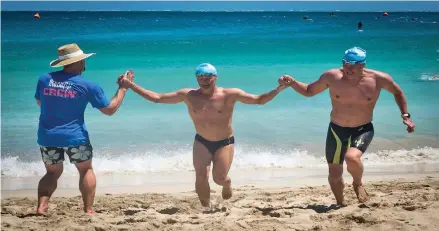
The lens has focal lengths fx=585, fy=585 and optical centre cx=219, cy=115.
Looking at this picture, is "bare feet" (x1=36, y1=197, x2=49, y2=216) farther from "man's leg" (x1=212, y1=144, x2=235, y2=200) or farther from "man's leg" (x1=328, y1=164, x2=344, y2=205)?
"man's leg" (x1=328, y1=164, x2=344, y2=205)

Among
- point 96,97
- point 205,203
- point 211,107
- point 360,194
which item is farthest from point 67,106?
point 360,194

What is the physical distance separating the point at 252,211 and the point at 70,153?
1.94 m

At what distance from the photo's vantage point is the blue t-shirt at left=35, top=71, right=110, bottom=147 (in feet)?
17.6

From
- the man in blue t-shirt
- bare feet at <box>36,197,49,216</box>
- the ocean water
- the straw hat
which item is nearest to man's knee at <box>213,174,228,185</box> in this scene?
the man in blue t-shirt

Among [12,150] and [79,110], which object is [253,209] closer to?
[79,110]

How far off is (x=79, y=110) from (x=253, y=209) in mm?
2094

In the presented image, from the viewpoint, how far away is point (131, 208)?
20.8 ft

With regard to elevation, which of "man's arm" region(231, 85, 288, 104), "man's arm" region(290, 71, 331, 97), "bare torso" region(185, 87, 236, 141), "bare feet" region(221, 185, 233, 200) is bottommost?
"bare feet" region(221, 185, 233, 200)

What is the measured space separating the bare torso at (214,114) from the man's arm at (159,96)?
16 centimetres

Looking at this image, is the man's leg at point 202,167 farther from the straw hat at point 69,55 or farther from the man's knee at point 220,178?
the straw hat at point 69,55

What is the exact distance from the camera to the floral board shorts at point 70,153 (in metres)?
5.48

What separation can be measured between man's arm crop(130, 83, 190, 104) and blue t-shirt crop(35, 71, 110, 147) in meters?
0.74

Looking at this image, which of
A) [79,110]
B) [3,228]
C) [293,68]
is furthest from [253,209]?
[293,68]

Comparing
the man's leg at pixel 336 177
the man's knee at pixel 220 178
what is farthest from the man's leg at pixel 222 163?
the man's leg at pixel 336 177
